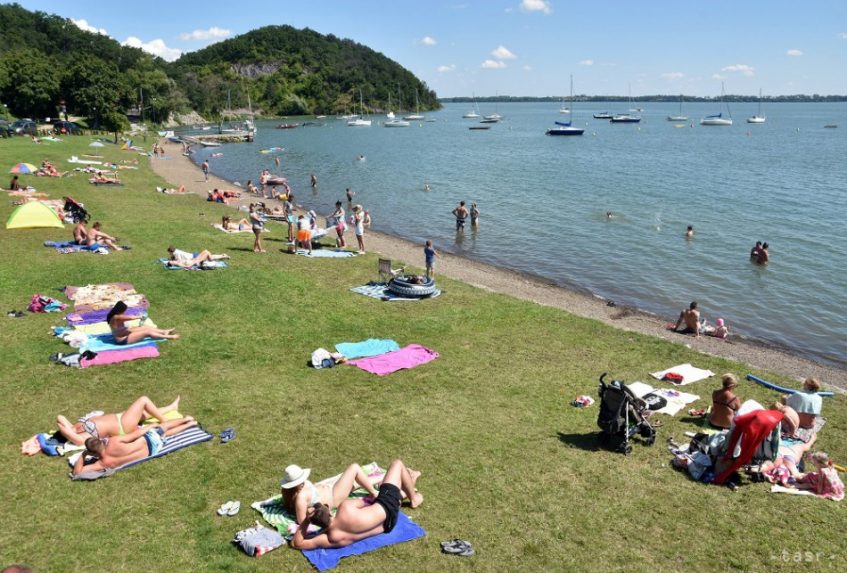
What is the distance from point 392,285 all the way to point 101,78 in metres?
81.6

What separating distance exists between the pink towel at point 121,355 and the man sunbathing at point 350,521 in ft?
22.3

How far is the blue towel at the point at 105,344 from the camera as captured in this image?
12602 millimetres

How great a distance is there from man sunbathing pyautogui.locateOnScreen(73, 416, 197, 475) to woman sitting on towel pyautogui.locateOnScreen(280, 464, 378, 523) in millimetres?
2525

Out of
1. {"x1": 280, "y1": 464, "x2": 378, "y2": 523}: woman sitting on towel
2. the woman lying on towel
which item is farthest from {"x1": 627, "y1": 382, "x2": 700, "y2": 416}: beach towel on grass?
the woman lying on towel

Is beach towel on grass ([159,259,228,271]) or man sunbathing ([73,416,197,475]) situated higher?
beach towel on grass ([159,259,228,271])

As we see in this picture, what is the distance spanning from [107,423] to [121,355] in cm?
361

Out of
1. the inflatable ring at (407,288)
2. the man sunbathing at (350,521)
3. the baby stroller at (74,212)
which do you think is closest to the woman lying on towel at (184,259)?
the inflatable ring at (407,288)

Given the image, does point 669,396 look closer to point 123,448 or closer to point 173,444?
point 173,444

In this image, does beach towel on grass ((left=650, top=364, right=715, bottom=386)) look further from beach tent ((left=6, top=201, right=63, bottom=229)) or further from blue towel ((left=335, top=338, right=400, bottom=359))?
beach tent ((left=6, top=201, right=63, bottom=229))

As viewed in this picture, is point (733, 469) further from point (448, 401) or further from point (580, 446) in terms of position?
point (448, 401)

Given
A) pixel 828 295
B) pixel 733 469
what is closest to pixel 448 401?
pixel 733 469

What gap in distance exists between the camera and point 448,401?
1144cm

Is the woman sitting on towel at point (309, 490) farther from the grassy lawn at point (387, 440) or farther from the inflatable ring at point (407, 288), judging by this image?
the inflatable ring at point (407, 288)

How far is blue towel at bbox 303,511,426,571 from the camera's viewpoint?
7.04 m
